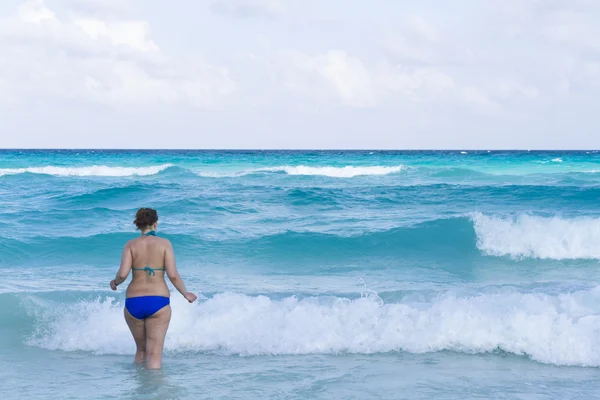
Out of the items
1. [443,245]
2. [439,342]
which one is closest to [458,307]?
[439,342]

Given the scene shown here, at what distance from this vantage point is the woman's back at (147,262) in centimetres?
566

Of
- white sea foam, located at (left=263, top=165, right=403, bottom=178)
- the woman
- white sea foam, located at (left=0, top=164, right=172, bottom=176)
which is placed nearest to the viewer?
the woman

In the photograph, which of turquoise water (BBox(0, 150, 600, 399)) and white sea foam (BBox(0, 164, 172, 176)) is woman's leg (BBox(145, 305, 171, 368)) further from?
white sea foam (BBox(0, 164, 172, 176))

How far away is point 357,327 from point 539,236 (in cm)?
798

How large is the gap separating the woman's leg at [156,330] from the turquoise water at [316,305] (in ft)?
0.85

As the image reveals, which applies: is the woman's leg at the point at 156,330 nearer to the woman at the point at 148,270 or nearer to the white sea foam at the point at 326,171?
the woman at the point at 148,270

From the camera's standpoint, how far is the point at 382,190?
24.8 meters

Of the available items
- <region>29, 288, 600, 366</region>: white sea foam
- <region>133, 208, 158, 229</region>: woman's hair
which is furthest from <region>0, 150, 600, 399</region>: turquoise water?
<region>133, 208, 158, 229</region>: woman's hair

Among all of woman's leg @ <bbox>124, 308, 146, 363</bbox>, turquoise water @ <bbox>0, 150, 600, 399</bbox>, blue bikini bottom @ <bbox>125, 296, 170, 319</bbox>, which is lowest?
turquoise water @ <bbox>0, 150, 600, 399</bbox>

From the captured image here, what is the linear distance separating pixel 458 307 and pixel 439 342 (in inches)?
27.4

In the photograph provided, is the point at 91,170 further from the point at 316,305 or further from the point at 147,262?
the point at 147,262

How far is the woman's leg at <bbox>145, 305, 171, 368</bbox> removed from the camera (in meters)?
5.76

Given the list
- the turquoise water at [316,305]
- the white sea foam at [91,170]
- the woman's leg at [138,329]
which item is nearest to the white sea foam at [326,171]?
the white sea foam at [91,170]

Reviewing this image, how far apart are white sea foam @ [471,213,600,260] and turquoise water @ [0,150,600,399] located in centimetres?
4
